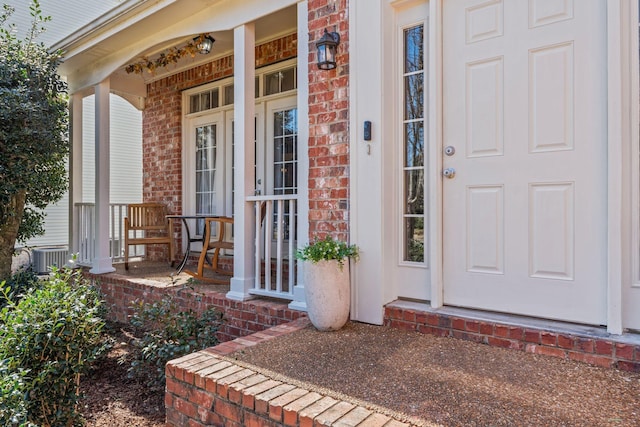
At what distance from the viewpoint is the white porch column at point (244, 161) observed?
3.60m

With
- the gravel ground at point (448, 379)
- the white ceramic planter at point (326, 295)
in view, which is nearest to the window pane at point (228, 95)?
the white ceramic planter at point (326, 295)

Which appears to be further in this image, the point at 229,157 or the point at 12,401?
the point at 229,157

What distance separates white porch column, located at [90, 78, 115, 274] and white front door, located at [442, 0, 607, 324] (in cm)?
426

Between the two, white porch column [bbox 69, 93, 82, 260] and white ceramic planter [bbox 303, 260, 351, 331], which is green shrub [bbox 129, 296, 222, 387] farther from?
white porch column [bbox 69, 93, 82, 260]

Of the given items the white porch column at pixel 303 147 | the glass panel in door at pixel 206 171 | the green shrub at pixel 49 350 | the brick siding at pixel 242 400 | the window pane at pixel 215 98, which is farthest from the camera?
the glass panel in door at pixel 206 171

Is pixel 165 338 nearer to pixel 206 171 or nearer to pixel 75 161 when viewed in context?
pixel 206 171

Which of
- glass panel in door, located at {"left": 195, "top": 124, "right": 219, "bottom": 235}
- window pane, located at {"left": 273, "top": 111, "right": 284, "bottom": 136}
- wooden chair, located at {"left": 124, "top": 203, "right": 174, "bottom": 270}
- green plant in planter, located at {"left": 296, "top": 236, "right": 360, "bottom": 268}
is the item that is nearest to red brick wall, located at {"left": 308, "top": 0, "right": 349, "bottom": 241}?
green plant in planter, located at {"left": 296, "top": 236, "right": 360, "bottom": 268}

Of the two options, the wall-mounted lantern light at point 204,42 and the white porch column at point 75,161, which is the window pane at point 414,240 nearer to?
the wall-mounted lantern light at point 204,42

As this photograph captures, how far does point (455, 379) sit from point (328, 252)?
1088 mm

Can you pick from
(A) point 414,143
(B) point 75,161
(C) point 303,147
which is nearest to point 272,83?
(C) point 303,147

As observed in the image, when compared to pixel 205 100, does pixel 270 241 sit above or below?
below

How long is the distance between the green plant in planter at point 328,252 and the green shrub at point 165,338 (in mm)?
884

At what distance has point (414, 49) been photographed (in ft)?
9.49

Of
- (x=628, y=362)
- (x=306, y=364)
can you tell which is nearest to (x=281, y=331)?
(x=306, y=364)
